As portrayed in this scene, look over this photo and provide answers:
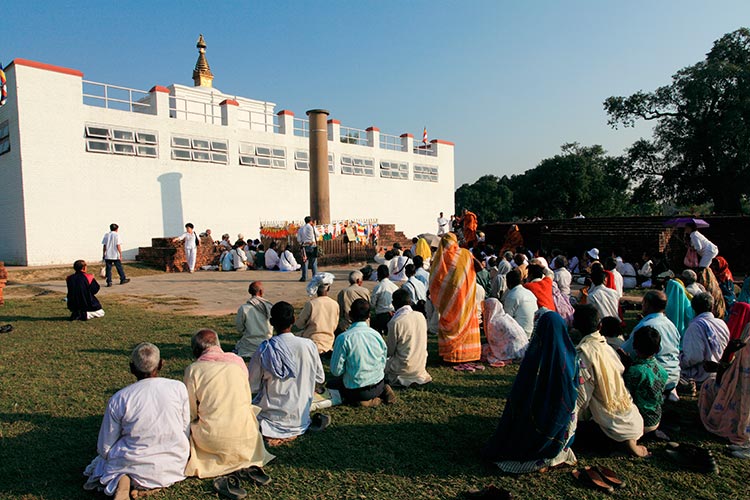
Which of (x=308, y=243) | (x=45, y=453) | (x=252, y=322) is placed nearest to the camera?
(x=45, y=453)

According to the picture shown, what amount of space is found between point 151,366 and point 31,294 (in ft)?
34.7

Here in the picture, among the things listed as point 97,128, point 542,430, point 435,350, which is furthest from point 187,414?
point 97,128

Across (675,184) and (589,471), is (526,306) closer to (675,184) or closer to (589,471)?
(589,471)

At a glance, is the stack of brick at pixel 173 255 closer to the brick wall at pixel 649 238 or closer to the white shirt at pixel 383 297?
the white shirt at pixel 383 297

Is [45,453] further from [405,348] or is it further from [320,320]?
[405,348]

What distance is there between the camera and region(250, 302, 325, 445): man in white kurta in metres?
3.74

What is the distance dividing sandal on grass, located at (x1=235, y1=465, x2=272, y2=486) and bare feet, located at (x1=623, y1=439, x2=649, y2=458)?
2.53 meters

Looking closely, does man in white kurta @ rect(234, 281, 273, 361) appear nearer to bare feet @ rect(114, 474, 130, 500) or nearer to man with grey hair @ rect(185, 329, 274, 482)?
man with grey hair @ rect(185, 329, 274, 482)

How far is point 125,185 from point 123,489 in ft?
59.0

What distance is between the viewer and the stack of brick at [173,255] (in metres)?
16.1

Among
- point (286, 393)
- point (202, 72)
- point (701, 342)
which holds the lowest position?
point (286, 393)

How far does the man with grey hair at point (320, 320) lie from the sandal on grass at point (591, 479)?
3209 mm

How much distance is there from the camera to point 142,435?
2984 millimetres

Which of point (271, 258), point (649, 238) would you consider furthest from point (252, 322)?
point (649, 238)
